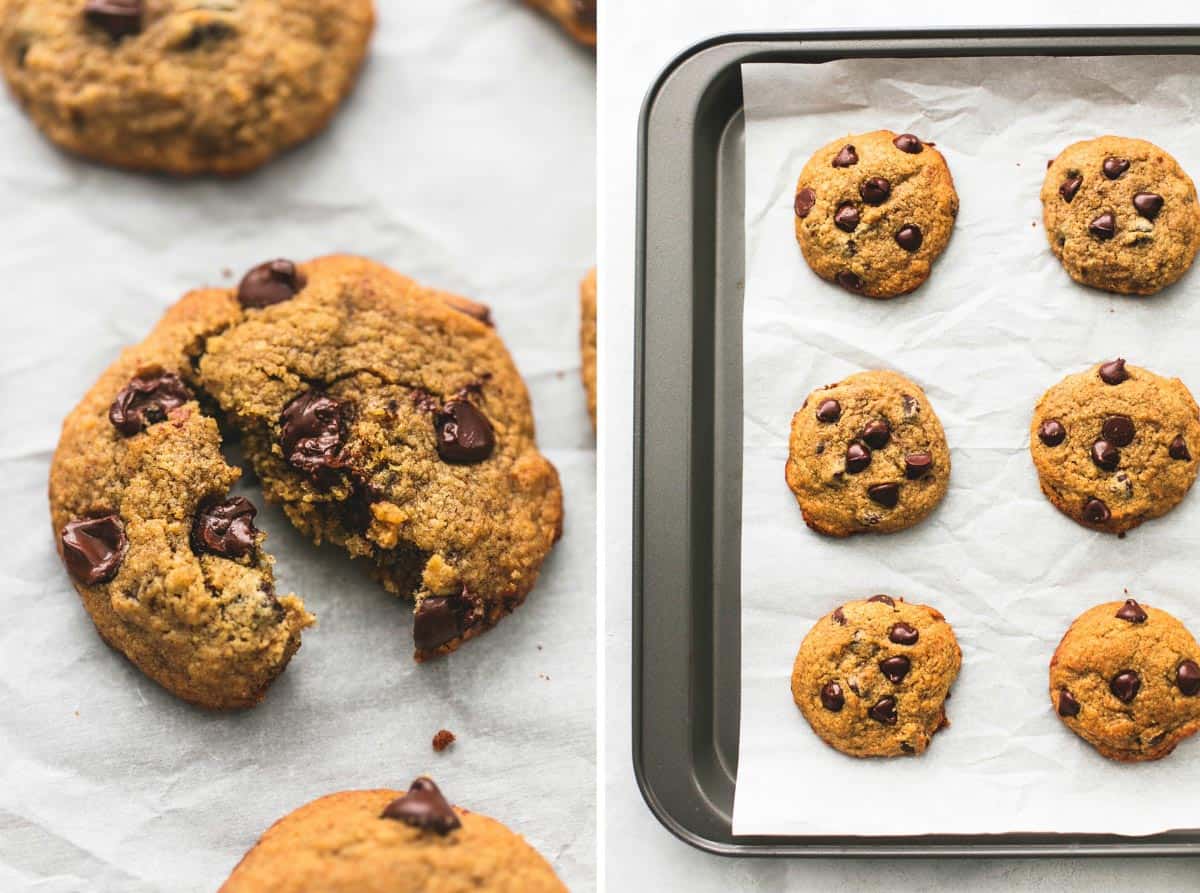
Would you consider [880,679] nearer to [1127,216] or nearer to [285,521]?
[1127,216]

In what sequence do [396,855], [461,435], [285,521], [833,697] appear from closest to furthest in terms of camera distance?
[396,855] → [833,697] → [461,435] → [285,521]

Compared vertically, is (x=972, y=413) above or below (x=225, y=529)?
above

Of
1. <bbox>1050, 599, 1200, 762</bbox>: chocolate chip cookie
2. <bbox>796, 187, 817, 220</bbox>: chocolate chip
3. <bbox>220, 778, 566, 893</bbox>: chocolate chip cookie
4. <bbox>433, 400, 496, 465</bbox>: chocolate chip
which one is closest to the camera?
<bbox>220, 778, 566, 893</bbox>: chocolate chip cookie

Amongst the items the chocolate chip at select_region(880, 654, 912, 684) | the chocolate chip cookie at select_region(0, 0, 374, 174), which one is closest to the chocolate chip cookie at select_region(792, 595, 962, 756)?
the chocolate chip at select_region(880, 654, 912, 684)

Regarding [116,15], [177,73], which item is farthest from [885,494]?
[116,15]

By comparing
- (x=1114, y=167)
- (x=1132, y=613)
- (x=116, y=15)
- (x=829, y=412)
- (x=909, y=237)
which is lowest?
(x=1132, y=613)

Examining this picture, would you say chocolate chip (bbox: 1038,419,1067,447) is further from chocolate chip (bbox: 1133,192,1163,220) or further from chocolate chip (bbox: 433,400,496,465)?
chocolate chip (bbox: 433,400,496,465)

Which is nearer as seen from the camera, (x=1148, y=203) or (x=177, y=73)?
(x=1148, y=203)
